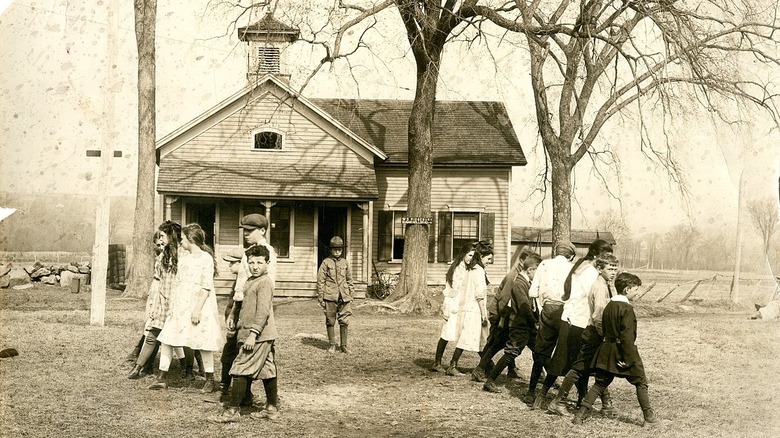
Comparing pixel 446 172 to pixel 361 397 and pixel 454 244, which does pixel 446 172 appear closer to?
pixel 454 244

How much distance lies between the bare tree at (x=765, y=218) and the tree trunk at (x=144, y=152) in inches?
475

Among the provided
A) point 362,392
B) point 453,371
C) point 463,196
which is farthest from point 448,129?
point 362,392

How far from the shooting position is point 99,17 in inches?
383

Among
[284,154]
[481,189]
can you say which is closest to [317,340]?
[284,154]

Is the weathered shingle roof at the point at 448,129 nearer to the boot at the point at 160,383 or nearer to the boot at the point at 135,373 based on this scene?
the boot at the point at 135,373

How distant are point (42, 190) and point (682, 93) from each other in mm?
11650

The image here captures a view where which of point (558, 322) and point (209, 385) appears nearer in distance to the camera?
point (209, 385)

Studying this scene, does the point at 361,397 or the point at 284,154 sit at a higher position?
the point at 284,154

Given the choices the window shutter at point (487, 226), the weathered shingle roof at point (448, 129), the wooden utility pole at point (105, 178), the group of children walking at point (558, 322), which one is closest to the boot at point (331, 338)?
the group of children walking at point (558, 322)

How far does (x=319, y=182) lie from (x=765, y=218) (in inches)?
554

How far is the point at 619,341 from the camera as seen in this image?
6512 mm

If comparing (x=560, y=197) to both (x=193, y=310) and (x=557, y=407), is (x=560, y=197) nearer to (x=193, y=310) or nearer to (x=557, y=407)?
(x=557, y=407)

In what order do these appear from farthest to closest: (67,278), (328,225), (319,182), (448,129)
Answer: (448,129) → (328,225) → (319,182) → (67,278)

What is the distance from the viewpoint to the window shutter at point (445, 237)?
21.3 metres
